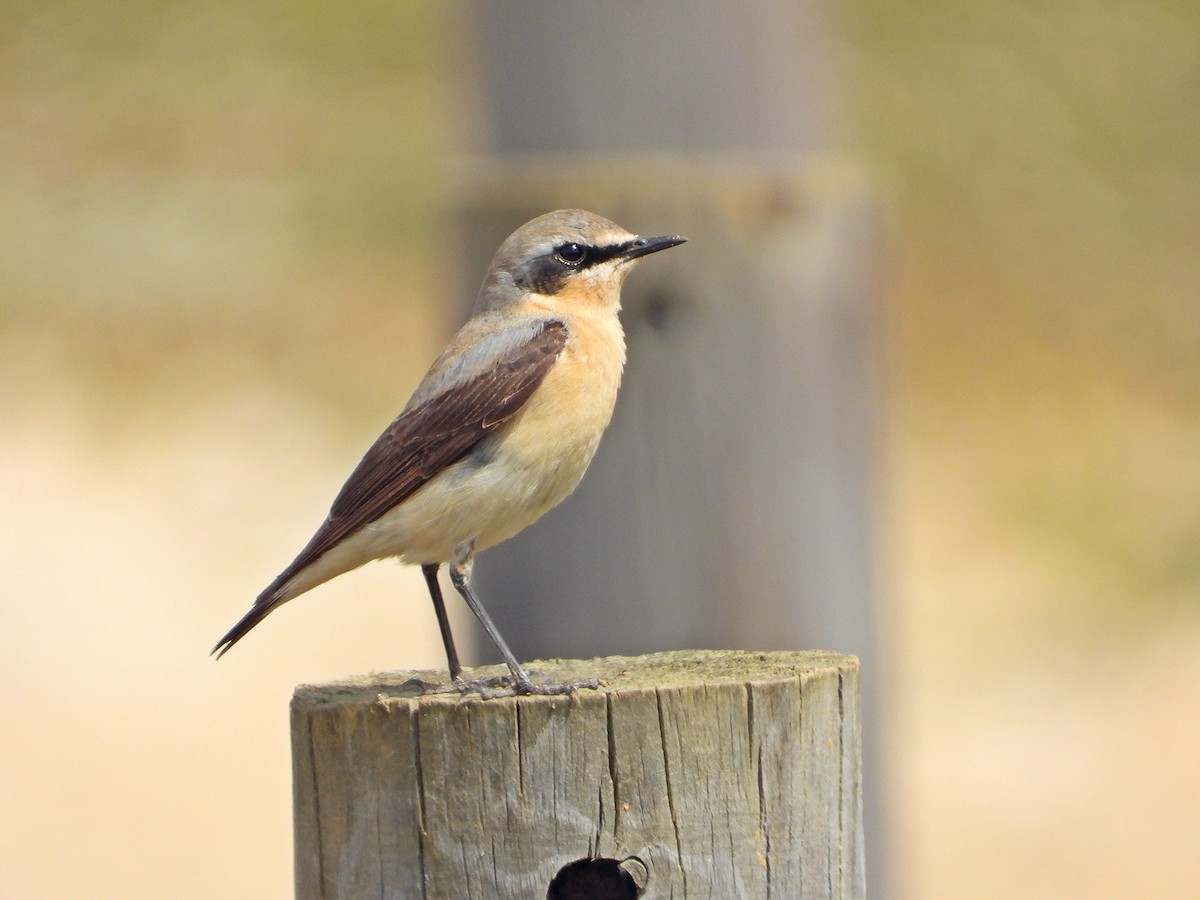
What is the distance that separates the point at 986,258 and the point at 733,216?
1214 cm

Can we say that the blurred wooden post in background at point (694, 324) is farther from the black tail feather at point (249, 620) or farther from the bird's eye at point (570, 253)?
the black tail feather at point (249, 620)

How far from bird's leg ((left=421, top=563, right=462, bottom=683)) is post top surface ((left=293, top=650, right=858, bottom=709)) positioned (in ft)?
0.15

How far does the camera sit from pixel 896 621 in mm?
6488

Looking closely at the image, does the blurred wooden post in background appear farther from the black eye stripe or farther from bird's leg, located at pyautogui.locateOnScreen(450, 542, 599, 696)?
bird's leg, located at pyautogui.locateOnScreen(450, 542, 599, 696)

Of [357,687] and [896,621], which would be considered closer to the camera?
[357,687]

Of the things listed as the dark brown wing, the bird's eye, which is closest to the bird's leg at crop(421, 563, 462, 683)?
the dark brown wing

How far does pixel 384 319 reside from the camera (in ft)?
56.3

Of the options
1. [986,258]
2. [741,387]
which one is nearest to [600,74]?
[741,387]

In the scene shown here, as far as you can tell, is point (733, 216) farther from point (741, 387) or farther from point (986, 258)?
point (986, 258)

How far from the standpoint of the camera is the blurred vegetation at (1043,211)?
1642cm

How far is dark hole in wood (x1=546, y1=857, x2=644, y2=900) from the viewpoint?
11.9 ft

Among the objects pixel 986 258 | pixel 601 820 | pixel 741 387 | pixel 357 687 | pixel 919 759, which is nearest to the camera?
pixel 601 820

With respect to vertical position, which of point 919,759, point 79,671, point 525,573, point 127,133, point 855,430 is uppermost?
point 127,133

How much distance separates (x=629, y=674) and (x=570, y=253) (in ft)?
5.38
